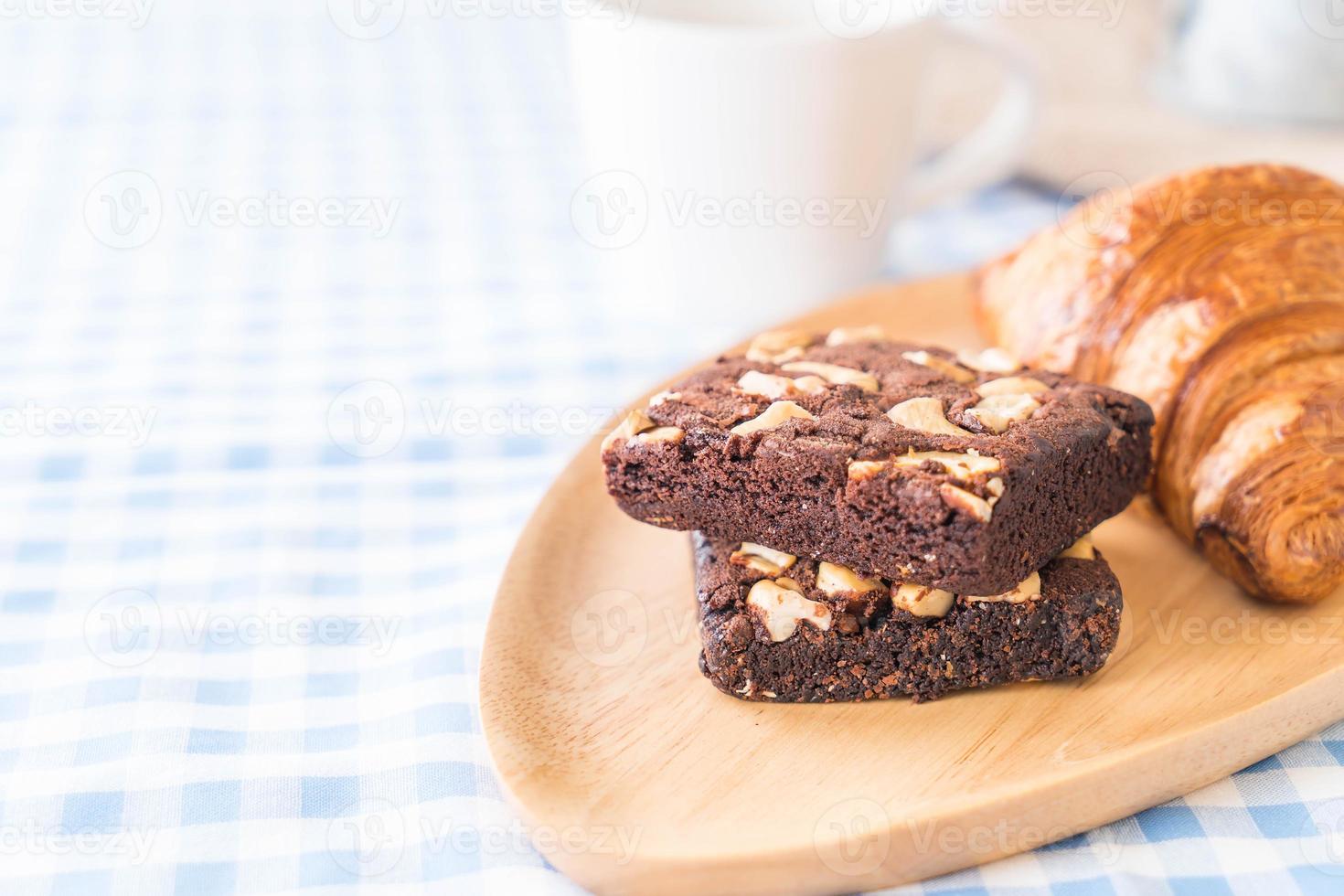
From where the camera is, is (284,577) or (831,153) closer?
(284,577)

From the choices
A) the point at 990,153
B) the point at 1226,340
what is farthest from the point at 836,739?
the point at 990,153

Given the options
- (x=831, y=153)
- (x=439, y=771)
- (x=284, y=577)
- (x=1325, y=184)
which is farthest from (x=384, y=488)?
(x=1325, y=184)

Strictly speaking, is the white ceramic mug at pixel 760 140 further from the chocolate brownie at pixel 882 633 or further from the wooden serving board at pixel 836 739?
the chocolate brownie at pixel 882 633

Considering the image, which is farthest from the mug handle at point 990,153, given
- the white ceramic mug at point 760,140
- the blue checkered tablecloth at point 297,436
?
the blue checkered tablecloth at point 297,436

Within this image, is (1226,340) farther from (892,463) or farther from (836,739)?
(836,739)

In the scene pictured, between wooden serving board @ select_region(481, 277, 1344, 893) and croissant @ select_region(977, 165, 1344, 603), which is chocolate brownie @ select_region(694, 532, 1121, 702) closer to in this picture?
wooden serving board @ select_region(481, 277, 1344, 893)

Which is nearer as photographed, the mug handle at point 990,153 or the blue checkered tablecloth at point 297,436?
the blue checkered tablecloth at point 297,436

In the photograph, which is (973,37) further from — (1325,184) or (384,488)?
(384,488)

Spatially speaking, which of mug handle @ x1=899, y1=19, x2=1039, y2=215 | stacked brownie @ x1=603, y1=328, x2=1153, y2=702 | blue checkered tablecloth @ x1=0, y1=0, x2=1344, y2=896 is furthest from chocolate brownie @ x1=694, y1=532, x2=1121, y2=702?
mug handle @ x1=899, y1=19, x2=1039, y2=215
